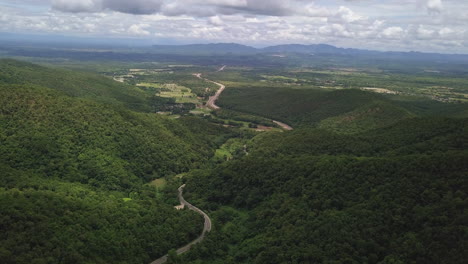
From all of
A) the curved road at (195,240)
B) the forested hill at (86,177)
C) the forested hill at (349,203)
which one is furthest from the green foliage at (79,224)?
the forested hill at (349,203)

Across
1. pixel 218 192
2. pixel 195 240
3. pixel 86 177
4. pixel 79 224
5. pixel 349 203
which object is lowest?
pixel 195 240

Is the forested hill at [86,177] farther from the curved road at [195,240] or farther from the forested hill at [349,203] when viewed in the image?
the forested hill at [349,203]

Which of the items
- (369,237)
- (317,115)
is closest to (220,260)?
(369,237)

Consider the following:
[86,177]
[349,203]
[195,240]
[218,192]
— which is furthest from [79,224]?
[349,203]

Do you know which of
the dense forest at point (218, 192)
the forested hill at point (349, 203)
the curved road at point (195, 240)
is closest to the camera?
the forested hill at point (349, 203)

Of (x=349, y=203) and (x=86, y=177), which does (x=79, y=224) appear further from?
(x=349, y=203)

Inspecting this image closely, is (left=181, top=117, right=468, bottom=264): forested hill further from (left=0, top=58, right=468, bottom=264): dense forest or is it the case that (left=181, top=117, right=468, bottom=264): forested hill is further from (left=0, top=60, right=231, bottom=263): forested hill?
(left=0, top=60, right=231, bottom=263): forested hill

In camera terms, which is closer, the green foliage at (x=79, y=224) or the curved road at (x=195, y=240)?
the green foliage at (x=79, y=224)
